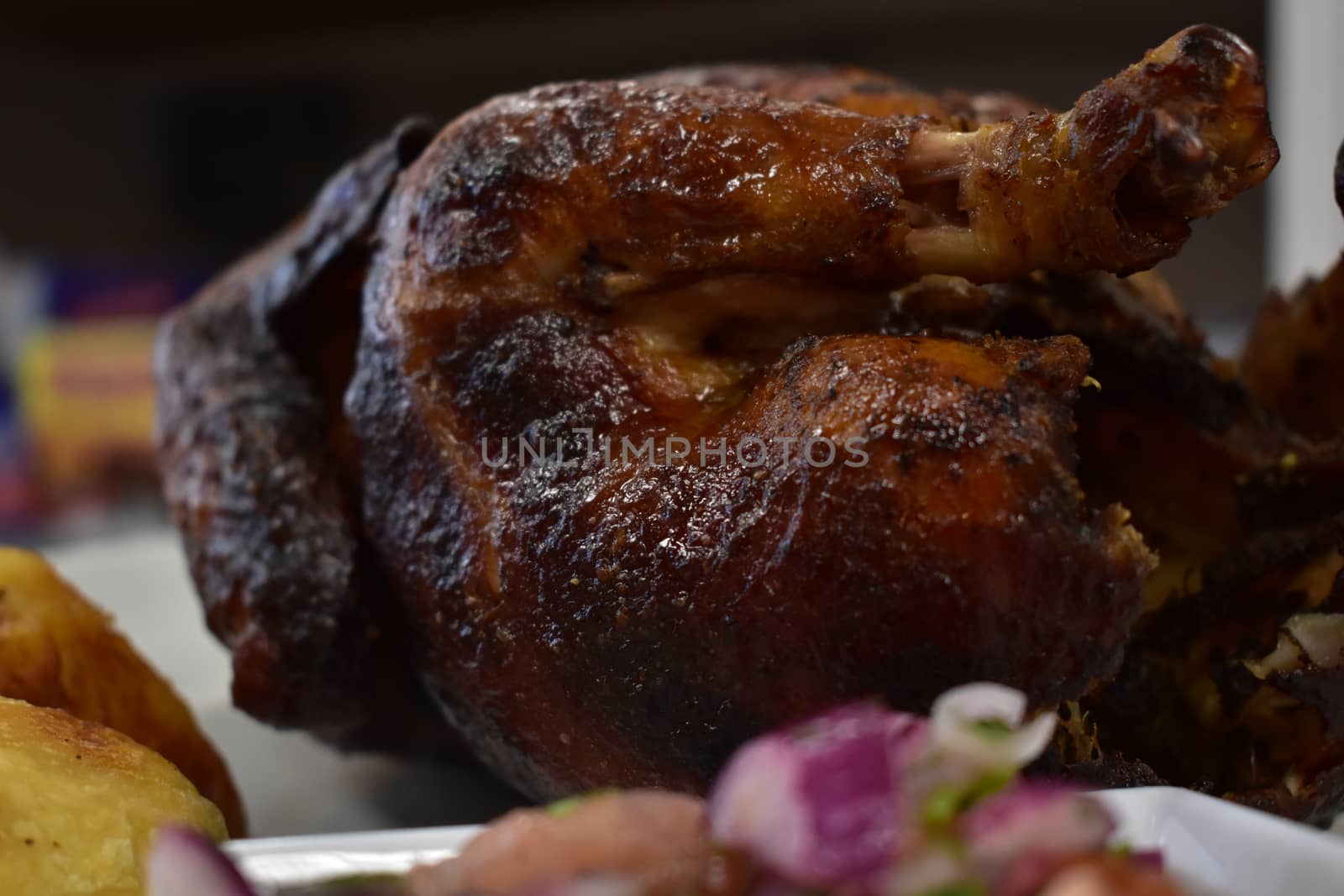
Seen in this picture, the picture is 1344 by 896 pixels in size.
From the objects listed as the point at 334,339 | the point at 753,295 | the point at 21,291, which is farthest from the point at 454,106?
the point at 753,295

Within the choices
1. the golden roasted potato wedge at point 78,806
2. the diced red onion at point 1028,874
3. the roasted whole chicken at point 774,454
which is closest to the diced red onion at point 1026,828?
the diced red onion at point 1028,874

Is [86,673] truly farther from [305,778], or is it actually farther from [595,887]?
[595,887]

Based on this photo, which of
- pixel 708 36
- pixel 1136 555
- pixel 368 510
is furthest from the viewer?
pixel 708 36

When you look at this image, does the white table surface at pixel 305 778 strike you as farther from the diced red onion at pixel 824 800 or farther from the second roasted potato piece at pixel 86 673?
the diced red onion at pixel 824 800

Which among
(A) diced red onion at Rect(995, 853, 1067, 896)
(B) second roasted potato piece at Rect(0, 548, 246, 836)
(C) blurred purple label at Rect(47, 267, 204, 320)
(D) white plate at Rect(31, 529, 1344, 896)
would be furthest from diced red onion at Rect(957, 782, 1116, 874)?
(C) blurred purple label at Rect(47, 267, 204, 320)

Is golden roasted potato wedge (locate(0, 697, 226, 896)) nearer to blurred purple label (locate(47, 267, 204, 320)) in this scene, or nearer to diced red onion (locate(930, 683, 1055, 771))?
diced red onion (locate(930, 683, 1055, 771))

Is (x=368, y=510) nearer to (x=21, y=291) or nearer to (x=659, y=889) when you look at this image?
(x=659, y=889)
